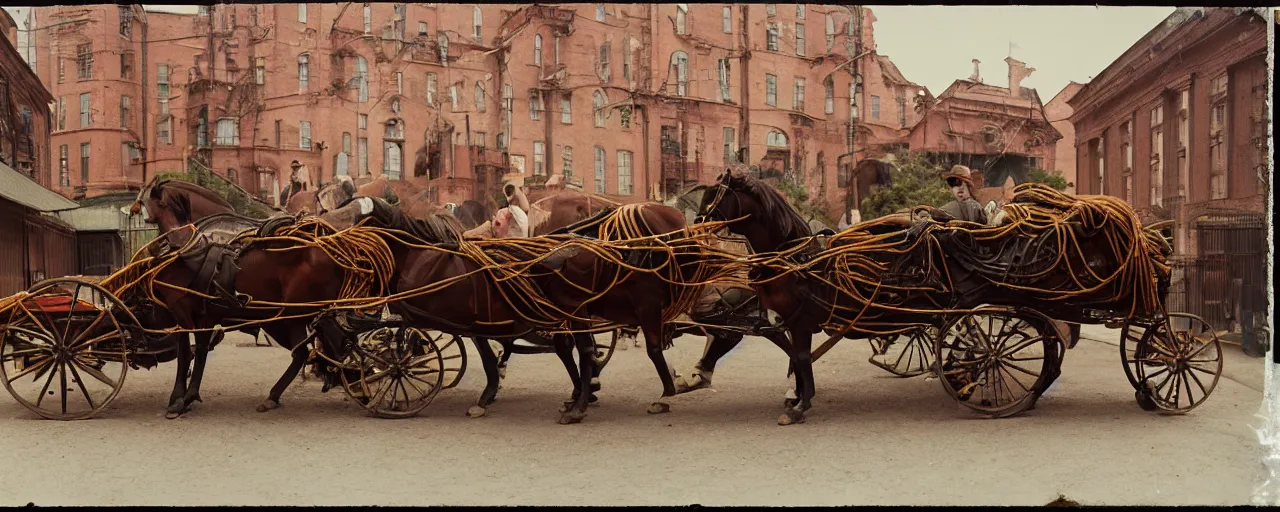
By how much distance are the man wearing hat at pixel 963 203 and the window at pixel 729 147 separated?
448 cm

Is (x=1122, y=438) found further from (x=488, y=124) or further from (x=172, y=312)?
(x=488, y=124)

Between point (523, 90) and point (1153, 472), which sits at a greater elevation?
point (523, 90)

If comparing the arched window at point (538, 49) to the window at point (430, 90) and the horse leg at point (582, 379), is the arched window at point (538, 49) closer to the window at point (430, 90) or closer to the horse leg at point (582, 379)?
the window at point (430, 90)

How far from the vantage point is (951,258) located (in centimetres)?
689

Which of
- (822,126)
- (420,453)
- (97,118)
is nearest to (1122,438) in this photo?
(420,453)

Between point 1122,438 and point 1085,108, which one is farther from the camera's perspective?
point 1085,108

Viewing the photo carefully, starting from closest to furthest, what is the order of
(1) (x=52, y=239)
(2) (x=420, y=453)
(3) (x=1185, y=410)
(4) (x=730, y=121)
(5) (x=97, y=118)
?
1. (2) (x=420, y=453)
2. (3) (x=1185, y=410)
3. (1) (x=52, y=239)
4. (5) (x=97, y=118)
5. (4) (x=730, y=121)

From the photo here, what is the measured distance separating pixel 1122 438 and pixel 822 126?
6.47 metres

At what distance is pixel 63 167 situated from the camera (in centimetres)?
1073

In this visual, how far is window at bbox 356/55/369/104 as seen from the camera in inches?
480

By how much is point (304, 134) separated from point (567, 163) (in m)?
3.39

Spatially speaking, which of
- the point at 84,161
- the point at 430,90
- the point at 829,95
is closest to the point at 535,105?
the point at 430,90

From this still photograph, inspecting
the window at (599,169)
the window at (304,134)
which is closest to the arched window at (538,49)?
the window at (599,169)

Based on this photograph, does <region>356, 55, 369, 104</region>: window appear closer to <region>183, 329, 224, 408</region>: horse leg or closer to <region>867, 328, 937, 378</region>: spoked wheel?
<region>183, 329, 224, 408</region>: horse leg
